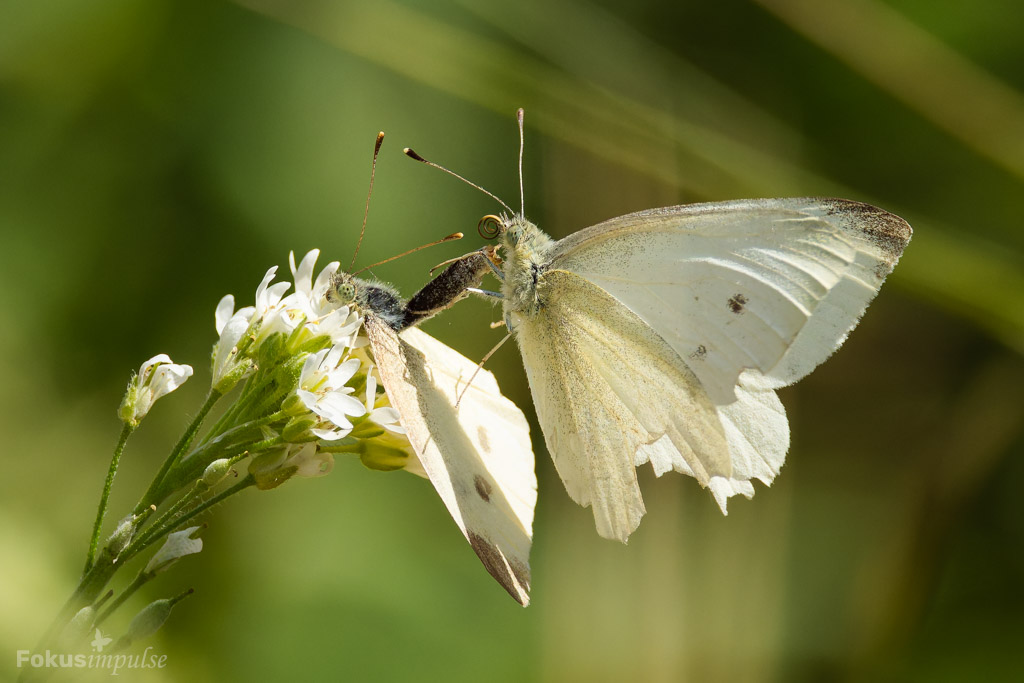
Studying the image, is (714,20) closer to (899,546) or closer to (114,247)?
(899,546)

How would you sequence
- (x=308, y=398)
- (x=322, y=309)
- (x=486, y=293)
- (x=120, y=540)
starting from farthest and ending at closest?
(x=486, y=293) → (x=322, y=309) → (x=308, y=398) → (x=120, y=540)

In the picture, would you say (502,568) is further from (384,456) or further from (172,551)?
(172,551)

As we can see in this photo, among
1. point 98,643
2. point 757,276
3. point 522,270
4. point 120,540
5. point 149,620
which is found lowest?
point 98,643

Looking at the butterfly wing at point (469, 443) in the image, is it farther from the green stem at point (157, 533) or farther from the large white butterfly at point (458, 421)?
the green stem at point (157, 533)

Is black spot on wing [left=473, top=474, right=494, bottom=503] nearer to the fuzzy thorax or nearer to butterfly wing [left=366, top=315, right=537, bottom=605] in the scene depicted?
butterfly wing [left=366, top=315, right=537, bottom=605]

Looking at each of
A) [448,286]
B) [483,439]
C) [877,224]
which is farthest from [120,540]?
[877,224]

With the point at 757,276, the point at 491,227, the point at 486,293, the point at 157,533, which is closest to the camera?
the point at 157,533
